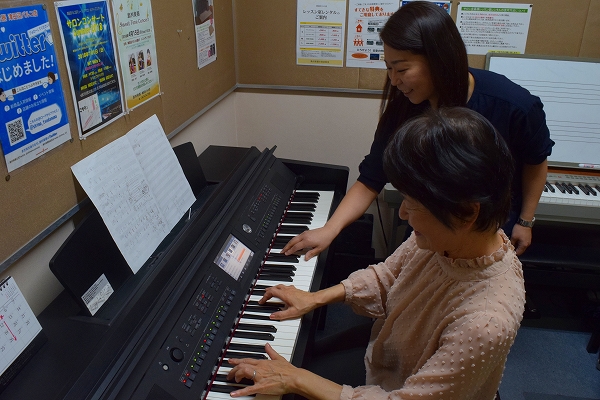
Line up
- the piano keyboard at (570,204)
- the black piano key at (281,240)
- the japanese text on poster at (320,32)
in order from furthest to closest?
1. the japanese text on poster at (320,32)
2. the piano keyboard at (570,204)
3. the black piano key at (281,240)

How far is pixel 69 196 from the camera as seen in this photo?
1.20m

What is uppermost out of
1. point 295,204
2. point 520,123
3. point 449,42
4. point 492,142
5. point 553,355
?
point 449,42

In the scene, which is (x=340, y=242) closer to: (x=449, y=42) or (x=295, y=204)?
(x=295, y=204)

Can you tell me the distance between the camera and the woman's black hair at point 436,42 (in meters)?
1.29

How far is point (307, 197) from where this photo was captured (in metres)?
1.88

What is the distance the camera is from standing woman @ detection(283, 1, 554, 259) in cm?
131

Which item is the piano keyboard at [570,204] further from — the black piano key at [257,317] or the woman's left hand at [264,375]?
the woman's left hand at [264,375]

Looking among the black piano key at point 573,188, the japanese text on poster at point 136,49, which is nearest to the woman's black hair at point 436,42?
the japanese text on poster at point 136,49

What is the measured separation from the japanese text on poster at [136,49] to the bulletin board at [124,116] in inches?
1.3

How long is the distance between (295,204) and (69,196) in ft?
2.71

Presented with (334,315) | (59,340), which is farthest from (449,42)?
(334,315)

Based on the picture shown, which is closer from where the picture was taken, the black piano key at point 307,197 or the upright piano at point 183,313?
the upright piano at point 183,313

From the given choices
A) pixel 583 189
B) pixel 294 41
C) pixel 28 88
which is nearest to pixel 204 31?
pixel 294 41

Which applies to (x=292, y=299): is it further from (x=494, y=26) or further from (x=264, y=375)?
(x=494, y=26)
